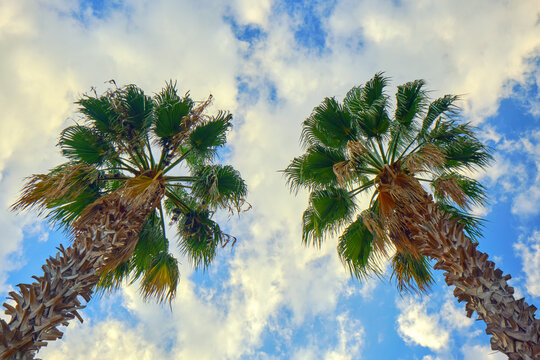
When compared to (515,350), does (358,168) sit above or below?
above

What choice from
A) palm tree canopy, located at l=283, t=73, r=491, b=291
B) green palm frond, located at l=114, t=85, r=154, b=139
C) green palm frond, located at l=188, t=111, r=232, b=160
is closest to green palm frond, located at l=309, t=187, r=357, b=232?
palm tree canopy, located at l=283, t=73, r=491, b=291

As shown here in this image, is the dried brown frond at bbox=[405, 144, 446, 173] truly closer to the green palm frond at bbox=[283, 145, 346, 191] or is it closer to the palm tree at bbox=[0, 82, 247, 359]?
the green palm frond at bbox=[283, 145, 346, 191]

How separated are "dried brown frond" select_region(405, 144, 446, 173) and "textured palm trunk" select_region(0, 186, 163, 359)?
496cm

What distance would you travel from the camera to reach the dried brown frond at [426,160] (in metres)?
6.07

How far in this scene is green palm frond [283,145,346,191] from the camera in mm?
7746

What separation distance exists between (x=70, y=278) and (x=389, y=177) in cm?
580

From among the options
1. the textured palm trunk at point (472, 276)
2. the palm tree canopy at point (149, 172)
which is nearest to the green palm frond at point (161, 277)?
the palm tree canopy at point (149, 172)

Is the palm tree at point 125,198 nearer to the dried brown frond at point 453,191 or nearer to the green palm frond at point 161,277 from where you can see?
the green palm frond at point 161,277

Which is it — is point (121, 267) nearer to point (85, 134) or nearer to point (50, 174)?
point (50, 174)

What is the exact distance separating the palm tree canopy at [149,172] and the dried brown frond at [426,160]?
3715mm

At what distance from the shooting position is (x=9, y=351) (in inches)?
143

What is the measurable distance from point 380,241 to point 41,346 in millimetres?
5616

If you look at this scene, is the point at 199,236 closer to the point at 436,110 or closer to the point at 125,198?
the point at 125,198

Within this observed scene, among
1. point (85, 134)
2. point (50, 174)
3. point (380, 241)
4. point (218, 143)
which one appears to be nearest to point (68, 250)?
point (50, 174)
